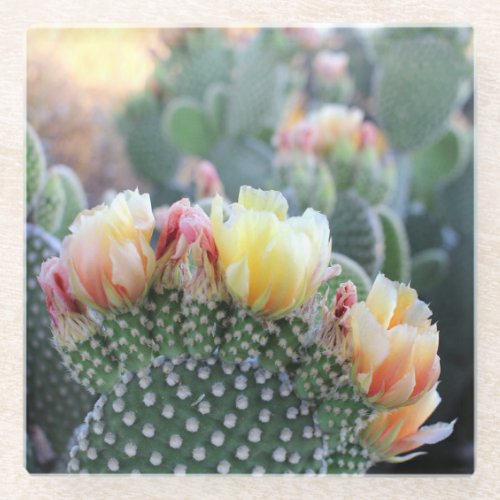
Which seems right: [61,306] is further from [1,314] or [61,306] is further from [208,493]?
[208,493]

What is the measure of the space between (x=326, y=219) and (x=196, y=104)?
10.4 inches

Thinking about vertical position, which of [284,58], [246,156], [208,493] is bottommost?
[208,493]

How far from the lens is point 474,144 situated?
121cm

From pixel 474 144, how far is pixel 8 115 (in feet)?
2.29

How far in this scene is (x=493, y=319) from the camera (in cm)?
121

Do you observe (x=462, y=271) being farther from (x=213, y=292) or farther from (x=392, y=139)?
(x=213, y=292)

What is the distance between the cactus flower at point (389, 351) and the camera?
1.06 meters

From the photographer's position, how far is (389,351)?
1.06 m

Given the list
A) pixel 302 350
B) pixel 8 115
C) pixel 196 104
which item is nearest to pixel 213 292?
pixel 302 350

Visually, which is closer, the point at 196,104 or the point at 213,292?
A: the point at 213,292

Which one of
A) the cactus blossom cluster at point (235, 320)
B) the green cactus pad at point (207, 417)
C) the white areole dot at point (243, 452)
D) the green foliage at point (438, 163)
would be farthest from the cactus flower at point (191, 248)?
the green foliage at point (438, 163)

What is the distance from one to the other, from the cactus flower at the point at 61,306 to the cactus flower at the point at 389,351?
0.37 m

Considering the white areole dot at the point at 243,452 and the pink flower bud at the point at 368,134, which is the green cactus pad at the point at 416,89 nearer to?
the pink flower bud at the point at 368,134

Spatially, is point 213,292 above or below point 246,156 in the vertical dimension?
below
